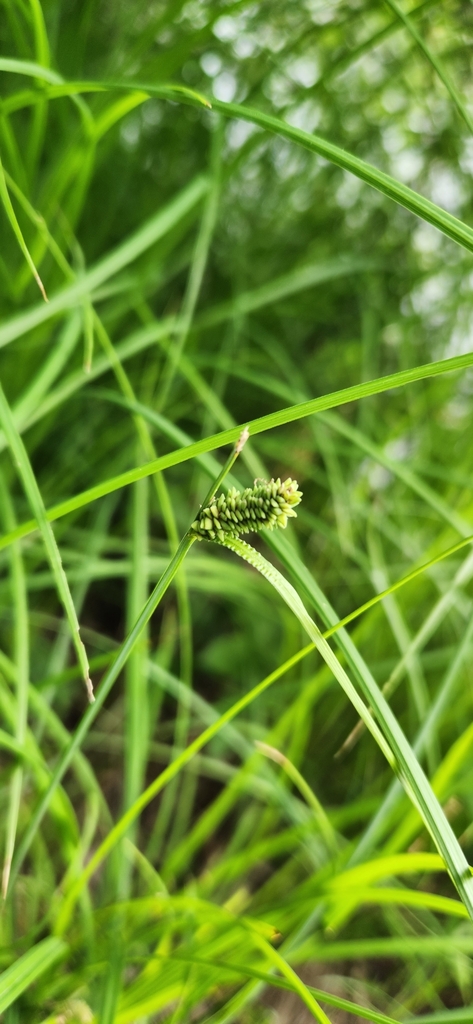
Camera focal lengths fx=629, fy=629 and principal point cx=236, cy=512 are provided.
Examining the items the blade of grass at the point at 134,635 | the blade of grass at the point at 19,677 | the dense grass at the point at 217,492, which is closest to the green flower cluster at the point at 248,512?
the blade of grass at the point at 134,635

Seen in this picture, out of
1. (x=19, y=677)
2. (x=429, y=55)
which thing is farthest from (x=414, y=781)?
(x=429, y=55)

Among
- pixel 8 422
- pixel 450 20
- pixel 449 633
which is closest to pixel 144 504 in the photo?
pixel 8 422

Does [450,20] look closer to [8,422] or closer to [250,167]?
[250,167]

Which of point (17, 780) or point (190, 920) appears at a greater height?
point (17, 780)

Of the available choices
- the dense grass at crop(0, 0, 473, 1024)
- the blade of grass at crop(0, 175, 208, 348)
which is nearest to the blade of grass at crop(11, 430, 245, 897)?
the dense grass at crop(0, 0, 473, 1024)

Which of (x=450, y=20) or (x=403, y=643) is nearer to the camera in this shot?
(x=403, y=643)
